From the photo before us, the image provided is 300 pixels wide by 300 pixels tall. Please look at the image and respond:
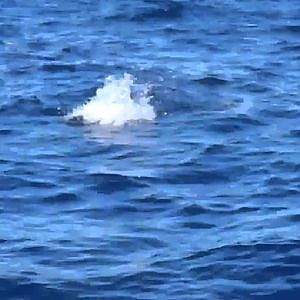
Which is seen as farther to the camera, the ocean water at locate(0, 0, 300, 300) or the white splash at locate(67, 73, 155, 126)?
the white splash at locate(67, 73, 155, 126)

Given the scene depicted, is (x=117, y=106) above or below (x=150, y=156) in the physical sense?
above

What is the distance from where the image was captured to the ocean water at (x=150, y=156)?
13.2m

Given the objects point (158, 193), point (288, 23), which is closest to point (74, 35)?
point (288, 23)

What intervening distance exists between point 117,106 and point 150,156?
2155mm

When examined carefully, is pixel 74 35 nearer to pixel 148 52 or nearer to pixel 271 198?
pixel 148 52

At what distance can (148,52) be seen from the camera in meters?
23.1

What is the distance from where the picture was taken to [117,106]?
62.2 ft

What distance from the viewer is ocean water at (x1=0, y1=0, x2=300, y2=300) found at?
1316 cm

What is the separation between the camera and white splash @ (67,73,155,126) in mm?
18609

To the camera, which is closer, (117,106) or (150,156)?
(150,156)

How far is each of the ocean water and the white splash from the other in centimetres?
3

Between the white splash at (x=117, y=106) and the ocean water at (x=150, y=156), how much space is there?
1.4 inches

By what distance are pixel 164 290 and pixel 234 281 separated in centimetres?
72

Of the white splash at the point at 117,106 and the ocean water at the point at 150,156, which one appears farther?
the white splash at the point at 117,106
